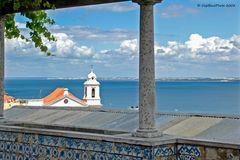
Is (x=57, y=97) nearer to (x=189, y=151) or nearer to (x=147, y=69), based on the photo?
(x=147, y=69)

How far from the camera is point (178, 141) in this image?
654 centimetres

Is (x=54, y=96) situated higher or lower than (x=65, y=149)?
higher

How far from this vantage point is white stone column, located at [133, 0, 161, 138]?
6.77m

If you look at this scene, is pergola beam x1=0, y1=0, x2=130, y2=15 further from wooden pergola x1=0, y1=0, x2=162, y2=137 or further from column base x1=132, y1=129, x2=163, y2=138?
column base x1=132, y1=129, x2=163, y2=138

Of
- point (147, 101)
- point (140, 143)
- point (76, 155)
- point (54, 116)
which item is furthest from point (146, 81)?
point (54, 116)

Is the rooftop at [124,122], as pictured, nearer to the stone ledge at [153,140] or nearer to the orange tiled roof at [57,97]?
the stone ledge at [153,140]

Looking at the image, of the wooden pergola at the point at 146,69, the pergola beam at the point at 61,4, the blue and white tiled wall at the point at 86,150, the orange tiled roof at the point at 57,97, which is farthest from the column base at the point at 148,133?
the orange tiled roof at the point at 57,97

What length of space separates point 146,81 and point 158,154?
2.99 ft

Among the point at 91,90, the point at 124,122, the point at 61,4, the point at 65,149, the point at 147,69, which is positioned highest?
the point at 91,90

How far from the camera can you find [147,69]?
6777 mm

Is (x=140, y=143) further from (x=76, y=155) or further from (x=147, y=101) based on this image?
(x=76, y=155)

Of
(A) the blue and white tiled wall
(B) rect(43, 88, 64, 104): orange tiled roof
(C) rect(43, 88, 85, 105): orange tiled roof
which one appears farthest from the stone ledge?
(B) rect(43, 88, 64, 104): orange tiled roof

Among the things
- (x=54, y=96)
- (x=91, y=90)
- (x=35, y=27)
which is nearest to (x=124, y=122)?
(x=35, y=27)

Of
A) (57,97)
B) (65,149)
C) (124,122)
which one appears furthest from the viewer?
(57,97)
